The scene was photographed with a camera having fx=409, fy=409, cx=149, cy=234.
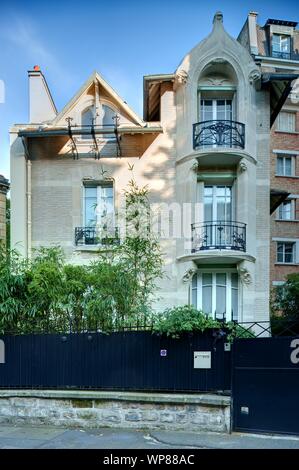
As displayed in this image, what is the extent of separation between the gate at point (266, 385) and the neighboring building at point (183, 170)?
5.56m

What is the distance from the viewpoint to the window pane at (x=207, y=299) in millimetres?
13164

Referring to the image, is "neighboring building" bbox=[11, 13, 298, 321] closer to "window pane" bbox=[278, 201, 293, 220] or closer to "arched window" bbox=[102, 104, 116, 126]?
"arched window" bbox=[102, 104, 116, 126]

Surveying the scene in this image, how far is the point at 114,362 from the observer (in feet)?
26.1

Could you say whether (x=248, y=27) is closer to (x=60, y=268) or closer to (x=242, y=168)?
(x=242, y=168)

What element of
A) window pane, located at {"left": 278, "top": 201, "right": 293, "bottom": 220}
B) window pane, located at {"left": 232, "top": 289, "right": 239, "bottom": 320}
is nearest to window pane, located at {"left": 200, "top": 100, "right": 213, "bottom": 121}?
window pane, located at {"left": 232, "top": 289, "right": 239, "bottom": 320}

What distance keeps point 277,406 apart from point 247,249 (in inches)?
Answer: 252

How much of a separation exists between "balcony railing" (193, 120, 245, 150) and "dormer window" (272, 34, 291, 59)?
51.0 feet

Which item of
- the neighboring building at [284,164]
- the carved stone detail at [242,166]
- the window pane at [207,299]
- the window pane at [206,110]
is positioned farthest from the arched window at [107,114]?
the neighboring building at [284,164]

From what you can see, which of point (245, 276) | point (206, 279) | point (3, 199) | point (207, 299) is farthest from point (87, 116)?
point (245, 276)

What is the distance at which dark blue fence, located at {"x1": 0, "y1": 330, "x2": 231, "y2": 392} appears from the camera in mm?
7551

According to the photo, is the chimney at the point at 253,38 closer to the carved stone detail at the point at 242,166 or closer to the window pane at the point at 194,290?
the carved stone detail at the point at 242,166

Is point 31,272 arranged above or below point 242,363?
above

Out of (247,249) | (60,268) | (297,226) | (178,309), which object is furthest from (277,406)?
(297,226)

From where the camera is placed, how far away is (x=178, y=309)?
7957 millimetres
